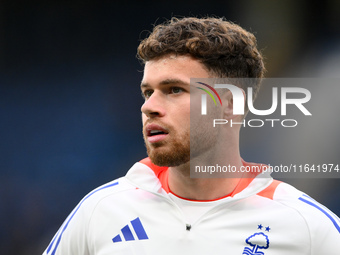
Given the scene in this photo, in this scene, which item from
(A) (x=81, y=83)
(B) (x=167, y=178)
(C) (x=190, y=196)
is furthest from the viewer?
(A) (x=81, y=83)

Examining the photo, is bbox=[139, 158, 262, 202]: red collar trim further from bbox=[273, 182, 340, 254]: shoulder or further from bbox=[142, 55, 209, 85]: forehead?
bbox=[142, 55, 209, 85]: forehead

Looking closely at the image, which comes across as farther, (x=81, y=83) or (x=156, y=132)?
(x=81, y=83)

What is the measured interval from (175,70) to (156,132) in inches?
8.5

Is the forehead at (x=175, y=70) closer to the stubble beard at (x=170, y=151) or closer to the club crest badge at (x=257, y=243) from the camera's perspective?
the stubble beard at (x=170, y=151)

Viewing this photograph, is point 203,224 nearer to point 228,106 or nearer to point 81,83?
point 228,106

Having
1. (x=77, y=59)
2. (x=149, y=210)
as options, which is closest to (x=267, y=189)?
(x=149, y=210)

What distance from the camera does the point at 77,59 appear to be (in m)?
3.77

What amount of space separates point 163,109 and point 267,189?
48cm

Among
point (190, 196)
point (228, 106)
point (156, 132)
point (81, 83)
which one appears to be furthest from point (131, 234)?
point (81, 83)

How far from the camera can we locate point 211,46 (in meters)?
1.45

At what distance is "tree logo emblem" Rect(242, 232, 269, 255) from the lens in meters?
1.37

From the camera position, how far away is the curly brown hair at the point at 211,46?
1435mm

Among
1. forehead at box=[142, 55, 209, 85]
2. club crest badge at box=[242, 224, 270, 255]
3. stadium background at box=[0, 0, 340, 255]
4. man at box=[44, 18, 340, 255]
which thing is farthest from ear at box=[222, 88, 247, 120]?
stadium background at box=[0, 0, 340, 255]

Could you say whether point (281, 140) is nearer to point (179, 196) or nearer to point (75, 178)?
point (75, 178)
